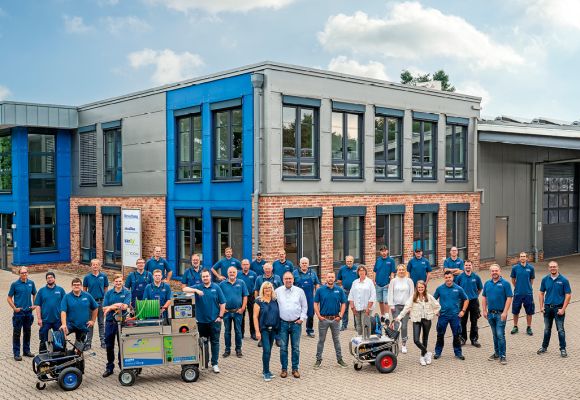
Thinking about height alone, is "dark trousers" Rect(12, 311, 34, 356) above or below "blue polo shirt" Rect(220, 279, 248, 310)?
below

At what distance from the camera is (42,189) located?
25.2m

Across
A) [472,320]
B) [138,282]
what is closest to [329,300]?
[472,320]

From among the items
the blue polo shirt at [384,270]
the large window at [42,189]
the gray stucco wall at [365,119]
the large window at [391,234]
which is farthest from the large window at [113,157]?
the blue polo shirt at [384,270]

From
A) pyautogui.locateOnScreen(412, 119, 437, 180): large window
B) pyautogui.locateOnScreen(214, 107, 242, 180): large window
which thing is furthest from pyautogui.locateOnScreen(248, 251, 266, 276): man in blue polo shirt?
pyautogui.locateOnScreen(412, 119, 437, 180): large window

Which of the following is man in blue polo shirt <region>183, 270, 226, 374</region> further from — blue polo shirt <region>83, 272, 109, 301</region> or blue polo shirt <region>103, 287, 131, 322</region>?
blue polo shirt <region>83, 272, 109, 301</region>

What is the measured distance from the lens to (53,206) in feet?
83.1

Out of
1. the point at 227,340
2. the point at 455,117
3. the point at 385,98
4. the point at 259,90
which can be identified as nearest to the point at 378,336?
the point at 227,340

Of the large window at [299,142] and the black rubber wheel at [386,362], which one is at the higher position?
the large window at [299,142]

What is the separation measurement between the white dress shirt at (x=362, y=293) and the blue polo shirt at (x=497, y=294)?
7.22 feet

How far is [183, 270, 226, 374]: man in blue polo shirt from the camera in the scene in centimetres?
1110

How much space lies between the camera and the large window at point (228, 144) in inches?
714

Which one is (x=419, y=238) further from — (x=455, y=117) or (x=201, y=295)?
Answer: (x=201, y=295)

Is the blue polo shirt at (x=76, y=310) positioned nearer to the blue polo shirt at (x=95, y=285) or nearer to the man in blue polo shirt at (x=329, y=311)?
the blue polo shirt at (x=95, y=285)

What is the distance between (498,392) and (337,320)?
9.85 feet
